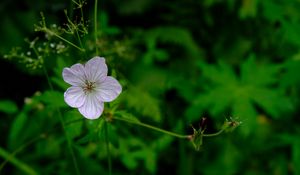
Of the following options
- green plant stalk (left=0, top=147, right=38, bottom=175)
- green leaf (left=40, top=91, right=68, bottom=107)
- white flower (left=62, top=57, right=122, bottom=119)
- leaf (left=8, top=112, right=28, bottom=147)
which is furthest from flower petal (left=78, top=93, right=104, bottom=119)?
green plant stalk (left=0, top=147, right=38, bottom=175)

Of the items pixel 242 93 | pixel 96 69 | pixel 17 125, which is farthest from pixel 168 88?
pixel 96 69

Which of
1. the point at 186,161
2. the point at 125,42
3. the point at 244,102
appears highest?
the point at 125,42

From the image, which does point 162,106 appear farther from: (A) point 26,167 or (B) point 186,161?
(A) point 26,167

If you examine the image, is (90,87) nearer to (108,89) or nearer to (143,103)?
(108,89)

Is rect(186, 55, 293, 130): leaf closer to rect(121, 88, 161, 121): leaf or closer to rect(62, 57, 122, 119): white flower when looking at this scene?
rect(121, 88, 161, 121): leaf

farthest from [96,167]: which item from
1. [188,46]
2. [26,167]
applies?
[188,46]

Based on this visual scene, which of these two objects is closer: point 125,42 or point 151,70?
point 125,42

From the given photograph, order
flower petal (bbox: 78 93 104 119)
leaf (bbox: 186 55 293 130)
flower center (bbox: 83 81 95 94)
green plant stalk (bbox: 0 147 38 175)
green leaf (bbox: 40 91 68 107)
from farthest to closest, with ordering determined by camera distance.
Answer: leaf (bbox: 186 55 293 130) → green plant stalk (bbox: 0 147 38 175) → green leaf (bbox: 40 91 68 107) → flower center (bbox: 83 81 95 94) → flower petal (bbox: 78 93 104 119)
